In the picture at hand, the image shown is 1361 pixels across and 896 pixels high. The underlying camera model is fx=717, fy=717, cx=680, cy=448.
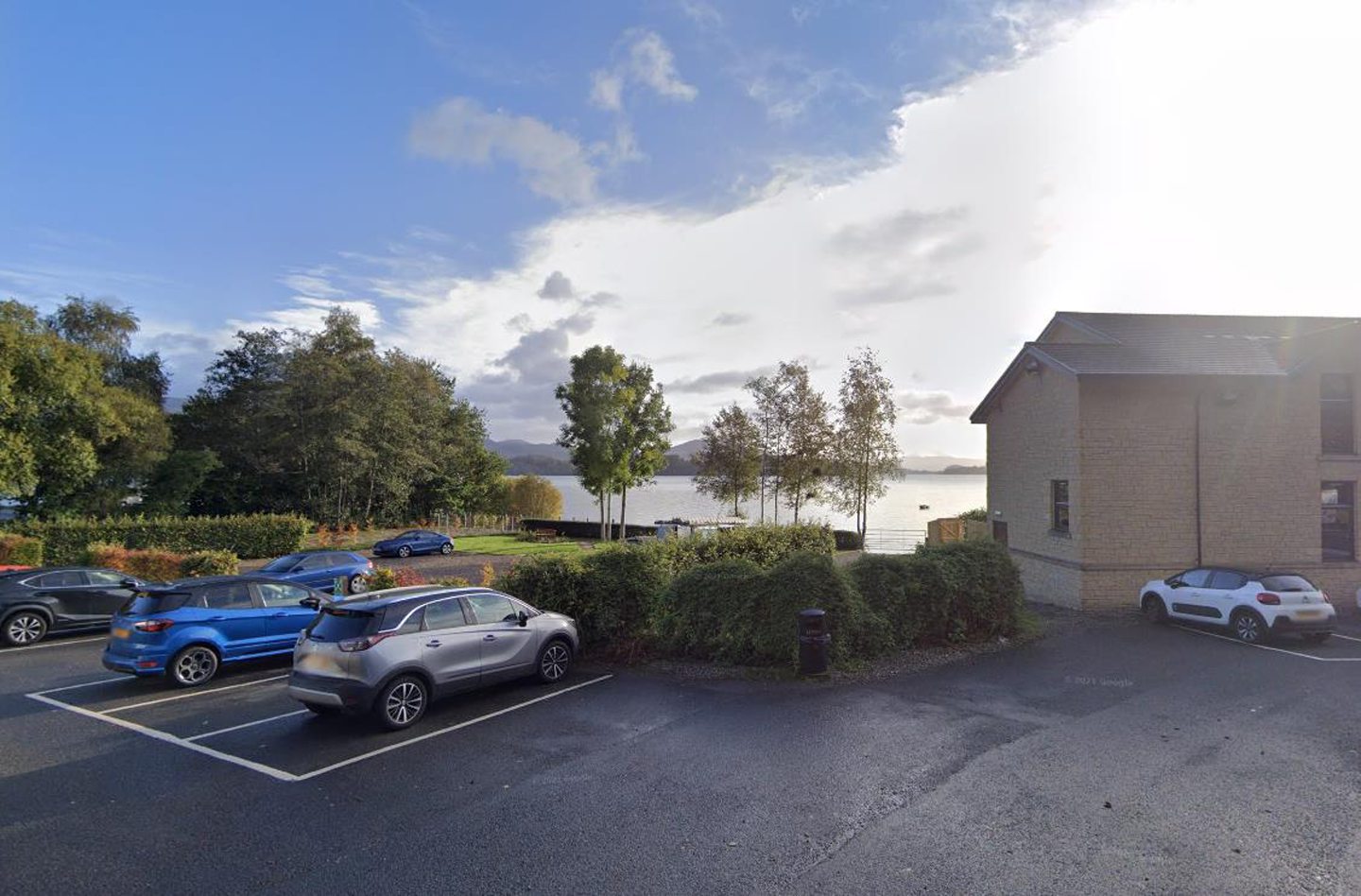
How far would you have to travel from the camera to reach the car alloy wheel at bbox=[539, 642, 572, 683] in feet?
33.8

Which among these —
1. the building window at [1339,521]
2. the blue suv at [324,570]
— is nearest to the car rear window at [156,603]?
the blue suv at [324,570]

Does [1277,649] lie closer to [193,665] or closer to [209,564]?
[193,665]

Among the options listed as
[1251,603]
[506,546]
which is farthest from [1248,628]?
[506,546]

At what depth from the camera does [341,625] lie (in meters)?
8.41

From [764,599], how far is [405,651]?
18.2 ft

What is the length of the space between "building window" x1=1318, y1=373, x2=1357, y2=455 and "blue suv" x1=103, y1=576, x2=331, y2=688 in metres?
24.9

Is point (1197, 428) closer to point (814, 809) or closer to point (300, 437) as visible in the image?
point (814, 809)

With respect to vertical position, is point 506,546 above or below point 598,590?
below

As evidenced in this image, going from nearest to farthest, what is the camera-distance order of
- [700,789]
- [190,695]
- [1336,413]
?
[700,789] < [190,695] < [1336,413]

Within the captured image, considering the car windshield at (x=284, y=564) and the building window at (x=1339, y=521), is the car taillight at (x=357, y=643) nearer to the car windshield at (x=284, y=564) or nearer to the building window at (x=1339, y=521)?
the car windshield at (x=284, y=564)

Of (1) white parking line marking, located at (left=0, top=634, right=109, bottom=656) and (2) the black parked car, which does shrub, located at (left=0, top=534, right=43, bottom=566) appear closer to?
(2) the black parked car

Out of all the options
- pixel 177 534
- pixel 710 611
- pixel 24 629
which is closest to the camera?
pixel 710 611

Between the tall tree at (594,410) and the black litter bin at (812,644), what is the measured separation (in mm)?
31967

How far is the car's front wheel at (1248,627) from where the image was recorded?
14.4 meters
